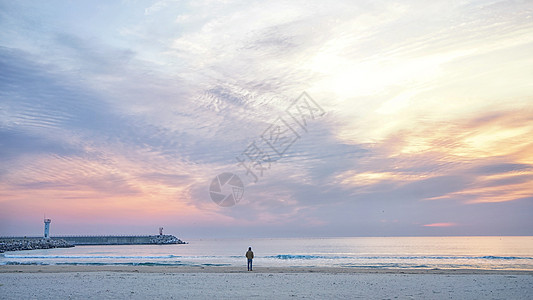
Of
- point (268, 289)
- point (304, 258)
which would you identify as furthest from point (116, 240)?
point (268, 289)

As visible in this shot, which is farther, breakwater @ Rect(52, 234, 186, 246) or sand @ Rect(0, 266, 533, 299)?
breakwater @ Rect(52, 234, 186, 246)

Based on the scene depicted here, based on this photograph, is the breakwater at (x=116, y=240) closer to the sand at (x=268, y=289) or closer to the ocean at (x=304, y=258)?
the ocean at (x=304, y=258)

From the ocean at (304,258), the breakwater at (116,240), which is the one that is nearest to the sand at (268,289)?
the ocean at (304,258)

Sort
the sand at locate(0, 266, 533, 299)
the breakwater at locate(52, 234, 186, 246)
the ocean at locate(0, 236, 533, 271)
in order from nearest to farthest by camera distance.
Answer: the sand at locate(0, 266, 533, 299) → the ocean at locate(0, 236, 533, 271) → the breakwater at locate(52, 234, 186, 246)

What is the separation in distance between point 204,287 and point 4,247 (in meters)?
85.9

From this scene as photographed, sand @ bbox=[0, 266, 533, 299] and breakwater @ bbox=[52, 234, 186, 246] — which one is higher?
sand @ bbox=[0, 266, 533, 299]

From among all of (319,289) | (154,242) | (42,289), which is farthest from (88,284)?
(154,242)

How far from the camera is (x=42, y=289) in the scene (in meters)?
17.8

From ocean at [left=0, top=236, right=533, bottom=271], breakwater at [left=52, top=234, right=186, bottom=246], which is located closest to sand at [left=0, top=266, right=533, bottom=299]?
ocean at [left=0, top=236, right=533, bottom=271]

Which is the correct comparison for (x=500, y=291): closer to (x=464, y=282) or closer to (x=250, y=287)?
(x=464, y=282)

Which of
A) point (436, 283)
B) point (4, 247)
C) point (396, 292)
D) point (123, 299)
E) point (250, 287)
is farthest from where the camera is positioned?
point (4, 247)

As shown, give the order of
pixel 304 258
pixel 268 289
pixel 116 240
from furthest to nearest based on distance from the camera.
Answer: pixel 116 240, pixel 304 258, pixel 268 289

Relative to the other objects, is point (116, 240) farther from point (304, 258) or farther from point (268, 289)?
point (268, 289)

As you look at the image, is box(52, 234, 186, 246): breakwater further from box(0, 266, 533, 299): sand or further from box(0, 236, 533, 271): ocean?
box(0, 266, 533, 299): sand
